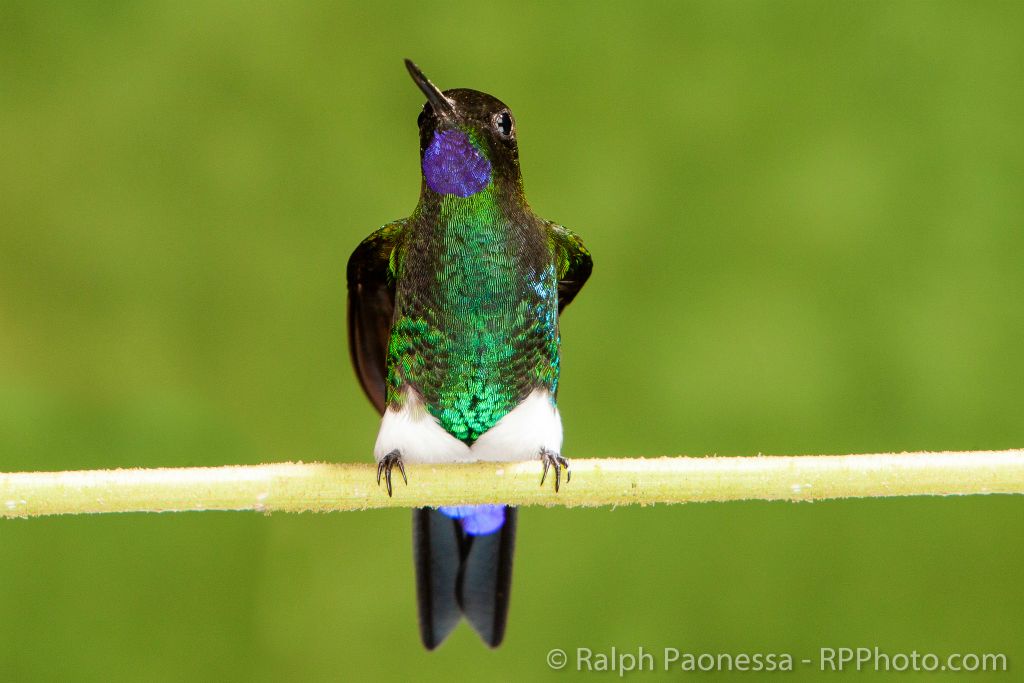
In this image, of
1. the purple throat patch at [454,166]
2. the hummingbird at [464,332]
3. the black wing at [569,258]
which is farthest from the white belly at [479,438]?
the purple throat patch at [454,166]

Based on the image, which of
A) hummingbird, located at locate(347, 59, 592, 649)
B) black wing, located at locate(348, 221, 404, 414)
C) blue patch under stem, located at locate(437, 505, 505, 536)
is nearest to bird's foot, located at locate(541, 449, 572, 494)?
hummingbird, located at locate(347, 59, 592, 649)

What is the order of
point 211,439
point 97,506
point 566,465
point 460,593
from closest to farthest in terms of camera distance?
point 97,506
point 566,465
point 460,593
point 211,439

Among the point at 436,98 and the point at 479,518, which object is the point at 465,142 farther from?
the point at 479,518

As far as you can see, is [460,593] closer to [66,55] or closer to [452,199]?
[452,199]

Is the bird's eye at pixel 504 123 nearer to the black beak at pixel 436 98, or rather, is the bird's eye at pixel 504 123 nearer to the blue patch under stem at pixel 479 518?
the black beak at pixel 436 98

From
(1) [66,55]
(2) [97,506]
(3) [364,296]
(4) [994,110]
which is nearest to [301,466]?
(2) [97,506]

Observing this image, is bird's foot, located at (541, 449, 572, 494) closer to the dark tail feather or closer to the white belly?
the white belly
